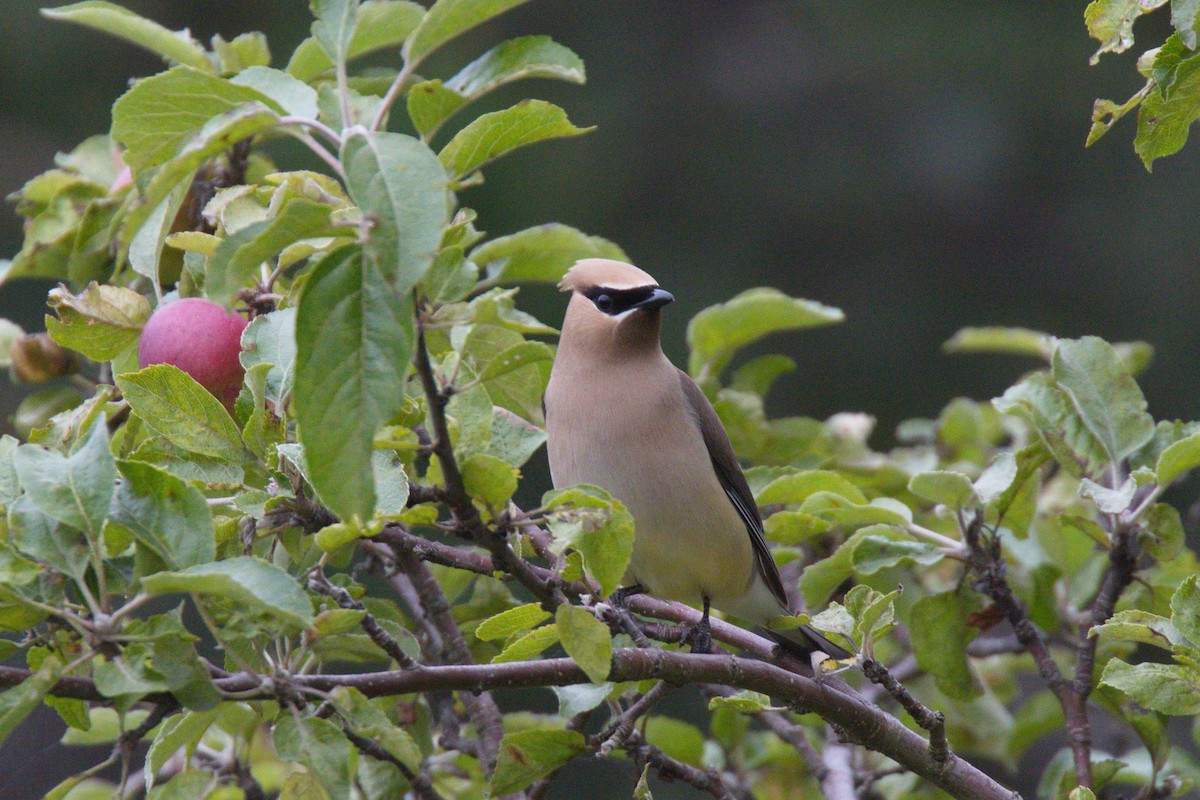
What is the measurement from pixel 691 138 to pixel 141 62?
3957 millimetres

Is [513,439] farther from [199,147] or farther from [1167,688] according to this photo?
[1167,688]

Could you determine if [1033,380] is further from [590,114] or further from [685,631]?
[590,114]

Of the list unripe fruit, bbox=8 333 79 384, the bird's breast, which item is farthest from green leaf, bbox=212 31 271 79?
the bird's breast

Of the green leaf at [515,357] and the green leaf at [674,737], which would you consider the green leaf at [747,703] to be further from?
the green leaf at [674,737]

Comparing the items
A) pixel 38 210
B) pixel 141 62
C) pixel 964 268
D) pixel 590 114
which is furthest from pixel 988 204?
pixel 38 210

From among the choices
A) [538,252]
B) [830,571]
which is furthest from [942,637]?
[538,252]

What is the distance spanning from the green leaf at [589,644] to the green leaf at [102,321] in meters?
0.97

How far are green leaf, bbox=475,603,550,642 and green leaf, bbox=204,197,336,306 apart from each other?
601mm

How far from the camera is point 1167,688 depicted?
5.92ft

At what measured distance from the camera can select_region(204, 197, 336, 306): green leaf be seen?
1.33 meters

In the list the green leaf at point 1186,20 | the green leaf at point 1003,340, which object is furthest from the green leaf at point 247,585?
the green leaf at point 1003,340

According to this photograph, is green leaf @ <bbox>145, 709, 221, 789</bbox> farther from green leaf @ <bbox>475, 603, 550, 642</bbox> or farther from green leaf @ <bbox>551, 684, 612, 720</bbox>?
green leaf @ <bbox>551, 684, 612, 720</bbox>

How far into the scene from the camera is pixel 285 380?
184 centimetres

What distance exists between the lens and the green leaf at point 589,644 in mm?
1546
